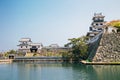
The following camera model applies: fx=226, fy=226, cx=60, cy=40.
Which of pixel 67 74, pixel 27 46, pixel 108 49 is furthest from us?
pixel 27 46

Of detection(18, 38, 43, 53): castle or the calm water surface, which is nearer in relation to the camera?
the calm water surface

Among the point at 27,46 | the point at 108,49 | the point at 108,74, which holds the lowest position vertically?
the point at 108,74

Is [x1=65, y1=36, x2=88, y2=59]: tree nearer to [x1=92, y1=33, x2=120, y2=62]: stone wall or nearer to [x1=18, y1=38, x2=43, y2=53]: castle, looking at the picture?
[x1=92, y1=33, x2=120, y2=62]: stone wall

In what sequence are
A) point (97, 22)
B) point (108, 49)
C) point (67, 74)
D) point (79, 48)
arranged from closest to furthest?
1. point (67, 74)
2. point (108, 49)
3. point (79, 48)
4. point (97, 22)

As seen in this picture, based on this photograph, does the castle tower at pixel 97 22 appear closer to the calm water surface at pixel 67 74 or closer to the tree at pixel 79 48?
the tree at pixel 79 48

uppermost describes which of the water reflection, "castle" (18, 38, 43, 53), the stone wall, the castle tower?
the castle tower

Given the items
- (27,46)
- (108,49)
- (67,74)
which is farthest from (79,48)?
(27,46)

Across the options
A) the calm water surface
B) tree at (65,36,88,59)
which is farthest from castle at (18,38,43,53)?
the calm water surface

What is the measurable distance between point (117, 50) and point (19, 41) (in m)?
40.4

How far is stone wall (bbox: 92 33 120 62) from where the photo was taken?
101 ft

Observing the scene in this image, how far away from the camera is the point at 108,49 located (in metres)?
31.5

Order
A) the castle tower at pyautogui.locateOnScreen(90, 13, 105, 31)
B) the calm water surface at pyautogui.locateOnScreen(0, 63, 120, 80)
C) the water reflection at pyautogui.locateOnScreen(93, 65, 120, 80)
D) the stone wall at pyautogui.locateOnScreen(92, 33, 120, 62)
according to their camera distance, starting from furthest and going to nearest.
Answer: the castle tower at pyautogui.locateOnScreen(90, 13, 105, 31) → the stone wall at pyautogui.locateOnScreen(92, 33, 120, 62) → the calm water surface at pyautogui.locateOnScreen(0, 63, 120, 80) → the water reflection at pyautogui.locateOnScreen(93, 65, 120, 80)

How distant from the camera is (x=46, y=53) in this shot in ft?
177

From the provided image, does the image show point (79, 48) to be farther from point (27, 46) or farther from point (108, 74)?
point (27, 46)
